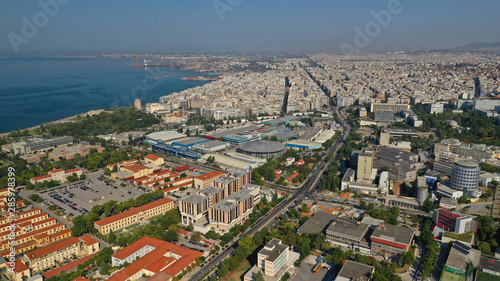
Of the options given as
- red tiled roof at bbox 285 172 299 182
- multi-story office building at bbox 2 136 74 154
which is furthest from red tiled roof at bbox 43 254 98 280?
multi-story office building at bbox 2 136 74 154

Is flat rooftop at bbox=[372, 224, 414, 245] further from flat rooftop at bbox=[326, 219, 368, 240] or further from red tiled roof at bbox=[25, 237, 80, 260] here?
red tiled roof at bbox=[25, 237, 80, 260]

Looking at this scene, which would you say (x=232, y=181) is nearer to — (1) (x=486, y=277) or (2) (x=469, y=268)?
(2) (x=469, y=268)

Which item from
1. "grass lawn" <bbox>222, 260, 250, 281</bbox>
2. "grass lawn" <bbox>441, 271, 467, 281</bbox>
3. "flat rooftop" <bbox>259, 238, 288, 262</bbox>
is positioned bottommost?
"grass lawn" <bbox>222, 260, 250, 281</bbox>

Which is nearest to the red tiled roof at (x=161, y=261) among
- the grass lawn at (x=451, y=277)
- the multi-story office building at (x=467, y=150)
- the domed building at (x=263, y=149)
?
the grass lawn at (x=451, y=277)

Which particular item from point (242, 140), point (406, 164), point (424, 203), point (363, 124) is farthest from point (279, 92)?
point (424, 203)

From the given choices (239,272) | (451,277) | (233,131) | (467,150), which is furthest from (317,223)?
(233,131)

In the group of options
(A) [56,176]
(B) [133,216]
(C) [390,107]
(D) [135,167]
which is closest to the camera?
(B) [133,216]
